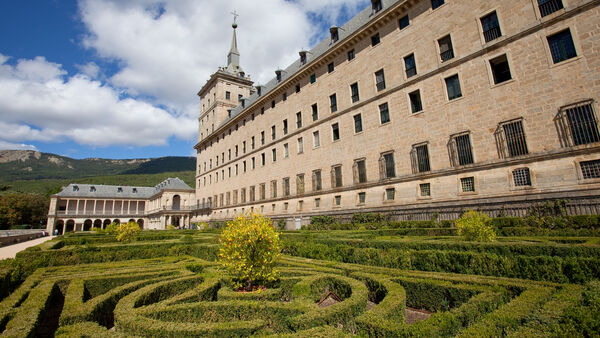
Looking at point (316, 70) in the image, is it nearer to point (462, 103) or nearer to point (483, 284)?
point (462, 103)

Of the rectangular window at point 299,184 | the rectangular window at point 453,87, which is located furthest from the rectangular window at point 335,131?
the rectangular window at point 453,87

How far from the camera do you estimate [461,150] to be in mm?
18547

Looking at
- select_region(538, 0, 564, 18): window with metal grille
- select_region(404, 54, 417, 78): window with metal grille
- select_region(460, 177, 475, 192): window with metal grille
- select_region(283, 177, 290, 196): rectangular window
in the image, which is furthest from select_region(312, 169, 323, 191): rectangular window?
select_region(538, 0, 564, 18): window with metal grille

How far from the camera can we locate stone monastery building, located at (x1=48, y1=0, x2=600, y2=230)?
1460cm

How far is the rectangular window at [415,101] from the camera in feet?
70.7

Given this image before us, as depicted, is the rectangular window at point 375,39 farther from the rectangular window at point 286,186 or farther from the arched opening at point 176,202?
the arched opening at point 176,202

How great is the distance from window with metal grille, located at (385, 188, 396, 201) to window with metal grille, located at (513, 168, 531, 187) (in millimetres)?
7884

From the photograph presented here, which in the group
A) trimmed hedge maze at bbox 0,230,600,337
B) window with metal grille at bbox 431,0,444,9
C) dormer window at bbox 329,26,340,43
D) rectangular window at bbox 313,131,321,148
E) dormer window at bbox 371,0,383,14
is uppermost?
dormer window at bbox 329,26,340,43

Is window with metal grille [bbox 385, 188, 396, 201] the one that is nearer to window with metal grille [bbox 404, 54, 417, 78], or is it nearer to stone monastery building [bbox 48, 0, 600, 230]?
stone monastery building [bbox 48, 0, 600, 230]

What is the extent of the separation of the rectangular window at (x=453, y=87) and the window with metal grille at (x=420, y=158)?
399 cm

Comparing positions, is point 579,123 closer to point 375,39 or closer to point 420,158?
point 420,158

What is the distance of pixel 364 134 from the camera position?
82.0ft

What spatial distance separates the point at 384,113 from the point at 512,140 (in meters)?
9.71

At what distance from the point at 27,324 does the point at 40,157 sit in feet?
763
